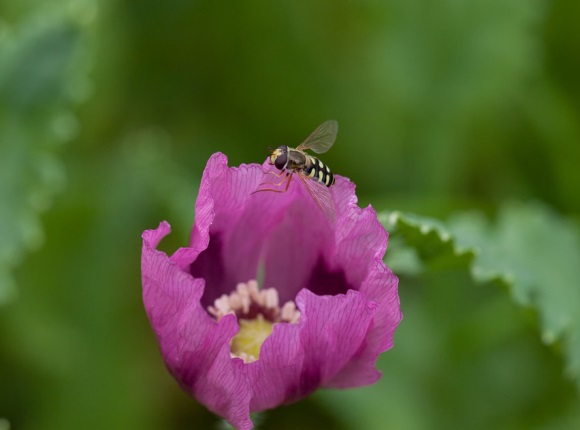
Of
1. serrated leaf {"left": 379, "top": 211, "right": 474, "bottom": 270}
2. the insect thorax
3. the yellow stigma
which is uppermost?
serrated leaf {"left": 379, "top": 211, "right": 474, "bottom": 270}

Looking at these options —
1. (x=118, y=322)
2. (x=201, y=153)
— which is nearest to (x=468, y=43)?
(x=201, y=153)

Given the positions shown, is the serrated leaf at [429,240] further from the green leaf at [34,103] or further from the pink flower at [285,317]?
the green leaf at [34,103]

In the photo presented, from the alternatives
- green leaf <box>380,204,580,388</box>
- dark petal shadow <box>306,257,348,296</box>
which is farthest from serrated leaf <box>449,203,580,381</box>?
dark petal shadow <box>306,257,348,296</box>

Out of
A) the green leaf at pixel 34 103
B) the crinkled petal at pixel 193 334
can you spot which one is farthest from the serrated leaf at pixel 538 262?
the green leaf at pixel 34 103

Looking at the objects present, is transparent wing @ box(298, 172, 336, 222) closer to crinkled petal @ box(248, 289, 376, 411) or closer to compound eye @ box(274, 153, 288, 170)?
compound eye @ box(274, 153, 288, 170)

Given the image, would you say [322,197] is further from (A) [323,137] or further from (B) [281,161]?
(A) [323,137]

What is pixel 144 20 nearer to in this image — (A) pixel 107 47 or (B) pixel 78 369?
(A) pixel 107 47
